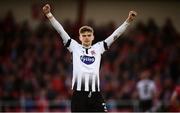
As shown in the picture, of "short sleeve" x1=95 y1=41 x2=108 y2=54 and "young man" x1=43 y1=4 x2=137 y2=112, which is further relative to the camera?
"short sleeve" x1=95 y1=41 x2=108 y2=54

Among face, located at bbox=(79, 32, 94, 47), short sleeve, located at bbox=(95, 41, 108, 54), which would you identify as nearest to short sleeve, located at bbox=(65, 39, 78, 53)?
face, located at bbox=(79, 32, 94, 47)

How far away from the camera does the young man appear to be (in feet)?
34.9

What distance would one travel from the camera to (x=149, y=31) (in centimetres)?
2467

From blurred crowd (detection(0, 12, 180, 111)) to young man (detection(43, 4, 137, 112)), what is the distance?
9.22m

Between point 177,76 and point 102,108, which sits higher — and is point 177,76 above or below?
above

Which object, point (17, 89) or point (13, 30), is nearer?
point (17, 89)

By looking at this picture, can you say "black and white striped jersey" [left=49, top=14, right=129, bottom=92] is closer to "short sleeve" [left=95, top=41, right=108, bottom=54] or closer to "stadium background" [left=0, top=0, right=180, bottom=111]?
"short sleeve" [left=95, top=41, right=108, bottom=54]

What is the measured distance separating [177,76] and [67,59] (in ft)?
11.1

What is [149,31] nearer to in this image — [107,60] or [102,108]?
[107,60]

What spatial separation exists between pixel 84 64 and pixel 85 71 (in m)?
0.11

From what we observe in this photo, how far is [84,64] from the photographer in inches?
425

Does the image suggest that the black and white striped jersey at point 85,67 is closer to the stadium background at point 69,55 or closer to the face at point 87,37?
the face at point 87,37

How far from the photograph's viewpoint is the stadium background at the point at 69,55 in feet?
68.8

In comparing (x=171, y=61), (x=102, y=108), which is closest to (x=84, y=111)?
(x=102, y=108)
